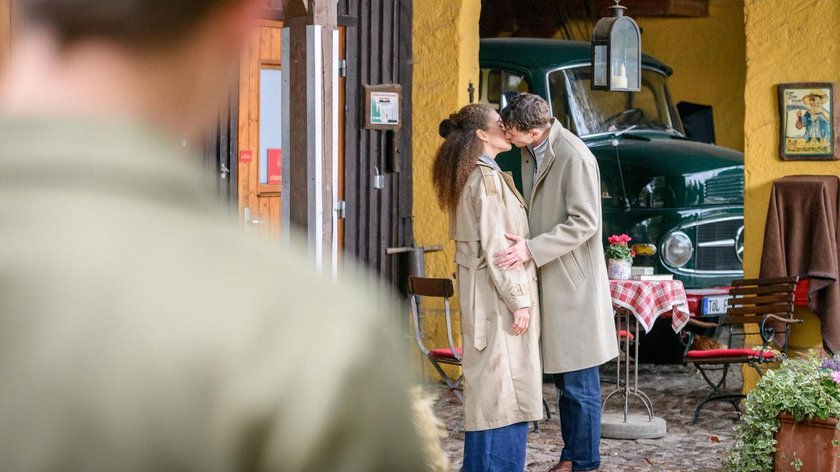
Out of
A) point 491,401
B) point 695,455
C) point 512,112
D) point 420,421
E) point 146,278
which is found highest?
point 512,112

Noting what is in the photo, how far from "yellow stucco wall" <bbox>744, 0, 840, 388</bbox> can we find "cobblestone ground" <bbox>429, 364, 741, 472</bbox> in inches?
21.5

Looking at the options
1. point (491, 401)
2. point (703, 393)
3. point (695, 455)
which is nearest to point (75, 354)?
point (491, 401)

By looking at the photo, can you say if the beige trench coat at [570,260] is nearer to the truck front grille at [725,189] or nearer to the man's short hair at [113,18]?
the truck front grille at [725,189]

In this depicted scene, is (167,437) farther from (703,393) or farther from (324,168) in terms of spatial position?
(703,393)

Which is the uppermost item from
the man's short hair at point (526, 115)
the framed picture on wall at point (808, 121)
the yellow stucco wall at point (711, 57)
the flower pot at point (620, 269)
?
the yellow stucco wall at point (711, 57)

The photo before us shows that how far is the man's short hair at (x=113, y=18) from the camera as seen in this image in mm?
836

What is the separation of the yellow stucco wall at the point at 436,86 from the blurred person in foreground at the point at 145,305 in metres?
7.99

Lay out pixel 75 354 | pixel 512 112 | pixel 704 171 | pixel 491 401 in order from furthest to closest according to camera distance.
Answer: pixel 704 171, pixel 512 112, pixel 491 401, pixel 75 354

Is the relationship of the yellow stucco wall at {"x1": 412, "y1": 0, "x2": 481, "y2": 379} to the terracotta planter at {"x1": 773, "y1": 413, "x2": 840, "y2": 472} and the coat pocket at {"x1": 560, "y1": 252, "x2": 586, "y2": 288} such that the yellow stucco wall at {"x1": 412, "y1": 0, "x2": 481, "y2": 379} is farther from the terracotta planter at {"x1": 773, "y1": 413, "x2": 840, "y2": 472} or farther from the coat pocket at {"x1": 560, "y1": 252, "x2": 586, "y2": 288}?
the terracotta planter at {"x1": 773, "y1": 413, "x2": 840, "y2": 472}

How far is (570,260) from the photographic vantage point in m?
5.68

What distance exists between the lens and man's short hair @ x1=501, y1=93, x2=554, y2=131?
568cm

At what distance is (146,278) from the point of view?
0.76 meters

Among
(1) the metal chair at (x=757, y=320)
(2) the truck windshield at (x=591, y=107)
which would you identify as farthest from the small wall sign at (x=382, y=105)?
(1) the metal chair at (x=757, y=320)

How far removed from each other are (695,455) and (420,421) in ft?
20.4
